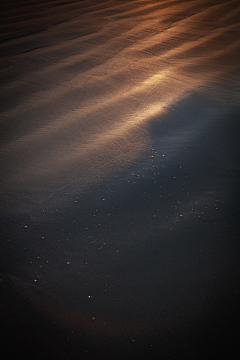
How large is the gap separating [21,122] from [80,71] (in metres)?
1.04

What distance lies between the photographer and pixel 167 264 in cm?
109

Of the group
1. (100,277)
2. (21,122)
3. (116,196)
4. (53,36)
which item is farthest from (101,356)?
(53,36)

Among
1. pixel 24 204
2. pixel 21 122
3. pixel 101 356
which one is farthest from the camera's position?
pixel 21 122

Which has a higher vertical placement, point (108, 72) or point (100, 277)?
point (108, 72)

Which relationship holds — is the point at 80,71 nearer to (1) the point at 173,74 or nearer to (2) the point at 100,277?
(1) the point at 173,74

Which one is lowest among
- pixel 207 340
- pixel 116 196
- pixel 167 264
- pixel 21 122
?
pixel 207 340

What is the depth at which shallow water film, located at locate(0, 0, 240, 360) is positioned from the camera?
0.92 m

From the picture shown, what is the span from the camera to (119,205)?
1336 millimetres

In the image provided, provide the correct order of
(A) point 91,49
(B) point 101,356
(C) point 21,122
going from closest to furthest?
(B) point 101,356
(C) point 21,122
(A) point 91,49

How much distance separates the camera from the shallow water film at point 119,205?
919 millimetres

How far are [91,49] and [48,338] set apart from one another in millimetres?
3067

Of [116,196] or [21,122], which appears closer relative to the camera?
[116,196]

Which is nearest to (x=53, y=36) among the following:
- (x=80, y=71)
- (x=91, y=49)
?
(x=91, y=49)

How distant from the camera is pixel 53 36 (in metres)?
3.20
